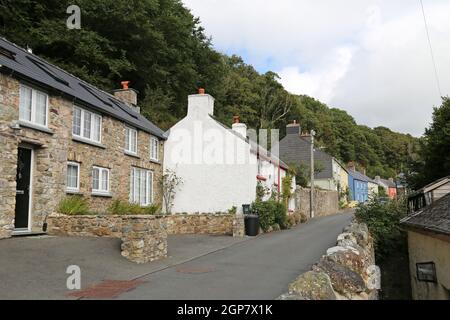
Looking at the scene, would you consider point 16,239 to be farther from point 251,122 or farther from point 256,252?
point 251,122

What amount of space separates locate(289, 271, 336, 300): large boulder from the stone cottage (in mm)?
9500

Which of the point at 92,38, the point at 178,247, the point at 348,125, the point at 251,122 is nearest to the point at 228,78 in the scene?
the point at 251,122

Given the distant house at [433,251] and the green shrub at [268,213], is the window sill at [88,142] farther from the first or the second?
the distant house at [433,251]

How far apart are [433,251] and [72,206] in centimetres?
1131

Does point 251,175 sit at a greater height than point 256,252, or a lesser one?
greater

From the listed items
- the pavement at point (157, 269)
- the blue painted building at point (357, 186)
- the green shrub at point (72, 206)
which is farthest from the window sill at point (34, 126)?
the blue painted building at point (357, 186)

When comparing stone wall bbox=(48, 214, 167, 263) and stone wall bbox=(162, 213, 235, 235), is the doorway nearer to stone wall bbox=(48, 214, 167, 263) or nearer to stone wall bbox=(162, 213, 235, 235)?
stone wall bbox=(48, 214, 167, 263)

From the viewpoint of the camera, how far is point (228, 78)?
50.8 metres

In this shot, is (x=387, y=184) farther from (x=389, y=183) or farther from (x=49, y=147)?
(x=49, y=147)

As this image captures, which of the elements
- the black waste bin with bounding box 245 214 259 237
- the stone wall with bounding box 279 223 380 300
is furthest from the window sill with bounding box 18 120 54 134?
the stone wall with bounding box 279 223 380 300

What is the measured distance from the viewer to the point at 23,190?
1326cm

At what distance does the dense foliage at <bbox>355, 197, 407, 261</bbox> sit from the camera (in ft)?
55.8
